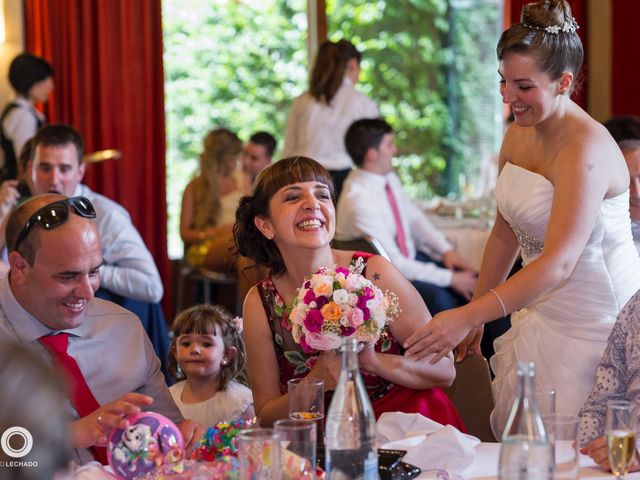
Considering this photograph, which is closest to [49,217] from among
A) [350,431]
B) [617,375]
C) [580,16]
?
[350,431]

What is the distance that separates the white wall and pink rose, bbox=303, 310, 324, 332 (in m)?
6.70

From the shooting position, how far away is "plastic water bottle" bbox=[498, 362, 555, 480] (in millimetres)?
1664

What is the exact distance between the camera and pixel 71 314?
2504 mm

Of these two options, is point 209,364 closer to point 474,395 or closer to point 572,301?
point 474,395

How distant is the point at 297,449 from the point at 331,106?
5439 mm

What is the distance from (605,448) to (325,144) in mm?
5250

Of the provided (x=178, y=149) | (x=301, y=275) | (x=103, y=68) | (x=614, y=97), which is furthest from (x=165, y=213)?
(x=301, y=275)

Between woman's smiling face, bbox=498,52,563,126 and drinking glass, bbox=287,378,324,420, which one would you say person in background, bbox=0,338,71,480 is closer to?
drinking glass, bbox=287,378,324,420

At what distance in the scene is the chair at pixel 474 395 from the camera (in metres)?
2.86

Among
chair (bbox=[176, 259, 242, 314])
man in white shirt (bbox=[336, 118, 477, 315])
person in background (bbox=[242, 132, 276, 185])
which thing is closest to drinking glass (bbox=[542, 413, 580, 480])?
man in white shirt (bbox=[336, 118, 477, 315])

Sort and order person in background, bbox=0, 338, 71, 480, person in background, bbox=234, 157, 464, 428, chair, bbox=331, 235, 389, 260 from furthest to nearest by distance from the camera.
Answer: chair, bbox=331, 235, 389, 260 < person in background, bbox=234, 157, 464, 428 < person in background, bbox=0, 338, 71, 480

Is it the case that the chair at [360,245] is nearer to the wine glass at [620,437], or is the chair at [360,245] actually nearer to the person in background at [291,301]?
the person in background at [291,301]

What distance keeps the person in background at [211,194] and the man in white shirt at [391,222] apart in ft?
5.53

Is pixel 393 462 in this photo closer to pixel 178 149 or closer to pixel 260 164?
pixel 260 164
